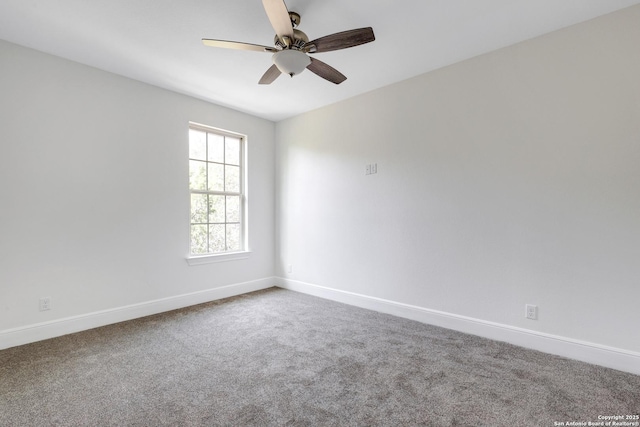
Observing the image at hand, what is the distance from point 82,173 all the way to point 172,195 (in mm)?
900

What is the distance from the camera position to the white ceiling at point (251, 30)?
217 cm

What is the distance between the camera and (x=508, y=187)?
2717 millimetres

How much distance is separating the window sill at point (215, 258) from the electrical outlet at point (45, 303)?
4.40 feet

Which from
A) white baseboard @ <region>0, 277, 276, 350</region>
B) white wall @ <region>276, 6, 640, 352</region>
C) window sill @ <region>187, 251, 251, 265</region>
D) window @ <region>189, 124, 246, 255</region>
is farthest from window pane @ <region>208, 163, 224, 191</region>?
white wall @ <region>276, 6, 640, 352</region>

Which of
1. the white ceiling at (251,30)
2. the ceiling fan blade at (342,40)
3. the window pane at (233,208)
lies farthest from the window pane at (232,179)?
the ceiling fan blade at (342,40)

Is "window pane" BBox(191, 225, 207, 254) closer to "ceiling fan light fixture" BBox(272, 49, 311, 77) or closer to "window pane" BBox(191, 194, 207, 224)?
"window pane" BBox(191, 194, 207, 224)

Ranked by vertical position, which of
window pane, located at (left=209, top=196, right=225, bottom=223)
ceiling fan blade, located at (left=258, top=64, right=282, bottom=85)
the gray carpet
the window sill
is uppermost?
ceiling fan blade, located at (left=258, top=64, right=282, bottom=85)

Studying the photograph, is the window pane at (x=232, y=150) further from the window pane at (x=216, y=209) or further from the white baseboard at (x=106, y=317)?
the white baseboard at (x=106, y=317)

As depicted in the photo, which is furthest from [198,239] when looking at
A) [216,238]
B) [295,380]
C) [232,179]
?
[295,380]

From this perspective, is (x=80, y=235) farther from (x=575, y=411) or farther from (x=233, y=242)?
(x=575, y=411)

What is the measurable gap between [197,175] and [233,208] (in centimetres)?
71

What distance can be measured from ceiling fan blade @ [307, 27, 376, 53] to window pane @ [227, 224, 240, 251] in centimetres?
292

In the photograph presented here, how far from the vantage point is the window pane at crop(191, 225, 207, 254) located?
156 inches

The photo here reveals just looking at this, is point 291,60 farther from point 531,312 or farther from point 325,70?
point 531,312
